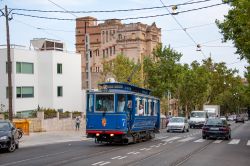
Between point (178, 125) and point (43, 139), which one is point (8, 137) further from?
point (178, 125)

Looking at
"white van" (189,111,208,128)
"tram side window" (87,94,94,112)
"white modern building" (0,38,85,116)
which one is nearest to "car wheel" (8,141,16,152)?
"tram side window" (87,94,94,112)

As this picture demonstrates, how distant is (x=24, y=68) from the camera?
196ft

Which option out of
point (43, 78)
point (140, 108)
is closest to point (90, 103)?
point (140, 108)

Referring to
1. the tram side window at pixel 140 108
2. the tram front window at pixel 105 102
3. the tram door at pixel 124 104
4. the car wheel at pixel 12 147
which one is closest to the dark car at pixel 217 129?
the tram side window at pixel 140 108

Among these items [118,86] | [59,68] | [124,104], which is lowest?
[124,104]

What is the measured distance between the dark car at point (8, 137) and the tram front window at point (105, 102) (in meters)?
4.82

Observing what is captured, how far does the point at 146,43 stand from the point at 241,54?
57.7 meters

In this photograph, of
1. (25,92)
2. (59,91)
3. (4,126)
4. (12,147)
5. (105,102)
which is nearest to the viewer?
(12,147)

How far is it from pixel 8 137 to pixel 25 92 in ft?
116

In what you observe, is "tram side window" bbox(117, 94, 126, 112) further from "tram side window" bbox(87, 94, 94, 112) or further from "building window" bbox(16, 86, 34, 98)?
"building window" bbox(16, 86, 34, 98)

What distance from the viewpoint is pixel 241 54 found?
39156 mm

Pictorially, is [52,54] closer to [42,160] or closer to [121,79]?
[121,79]

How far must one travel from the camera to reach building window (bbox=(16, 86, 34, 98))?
193 ft

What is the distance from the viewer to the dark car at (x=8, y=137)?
2492 centimetres
